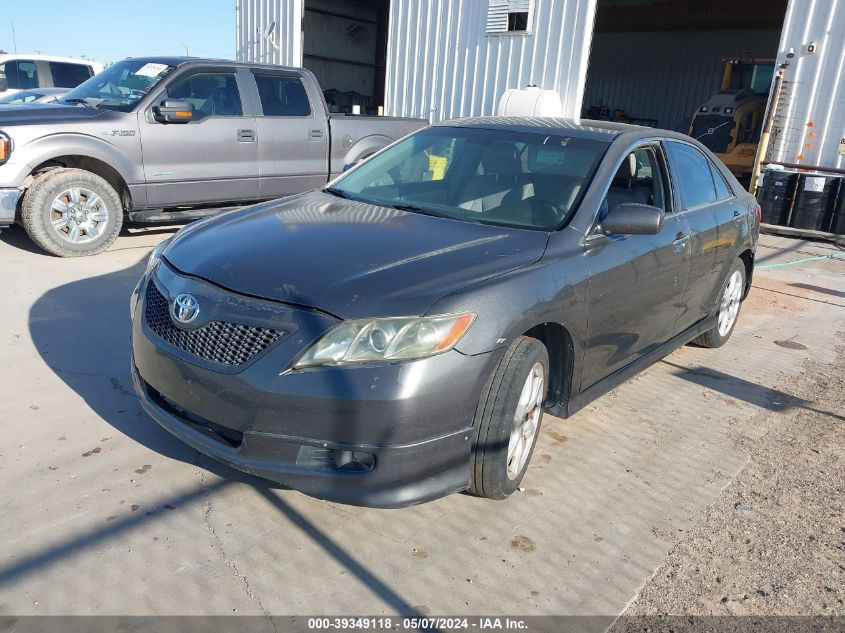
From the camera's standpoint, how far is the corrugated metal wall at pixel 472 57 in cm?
1239

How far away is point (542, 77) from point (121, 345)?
10365mm

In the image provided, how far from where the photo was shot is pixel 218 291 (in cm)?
280

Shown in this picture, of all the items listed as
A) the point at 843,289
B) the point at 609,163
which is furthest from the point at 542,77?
the point at 609,163

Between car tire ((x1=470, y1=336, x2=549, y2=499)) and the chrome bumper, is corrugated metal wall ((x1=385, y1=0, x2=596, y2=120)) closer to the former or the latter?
the chrome bumper

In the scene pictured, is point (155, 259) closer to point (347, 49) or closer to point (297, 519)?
point (297, 519)

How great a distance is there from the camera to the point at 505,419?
9.20ft

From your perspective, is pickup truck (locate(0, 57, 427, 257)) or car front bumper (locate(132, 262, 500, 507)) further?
pickup truck (locate(0, 57, 427, 257))

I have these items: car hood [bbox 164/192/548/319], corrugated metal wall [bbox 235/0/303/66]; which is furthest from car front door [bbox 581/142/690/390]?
corrugated metal wall [bbox 235/0/303/66]

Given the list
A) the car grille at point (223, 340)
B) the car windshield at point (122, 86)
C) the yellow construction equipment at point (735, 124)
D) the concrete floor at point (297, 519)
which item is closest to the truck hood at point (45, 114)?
the car windshield at point (122, 86)

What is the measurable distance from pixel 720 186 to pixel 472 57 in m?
9.77

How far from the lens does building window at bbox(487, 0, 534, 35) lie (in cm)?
1273

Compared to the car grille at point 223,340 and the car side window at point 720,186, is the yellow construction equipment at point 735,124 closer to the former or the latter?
the car side window at point 720,186

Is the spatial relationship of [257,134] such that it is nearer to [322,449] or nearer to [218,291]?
[218,291]

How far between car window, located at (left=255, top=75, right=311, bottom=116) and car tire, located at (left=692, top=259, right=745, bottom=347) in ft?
16.4
